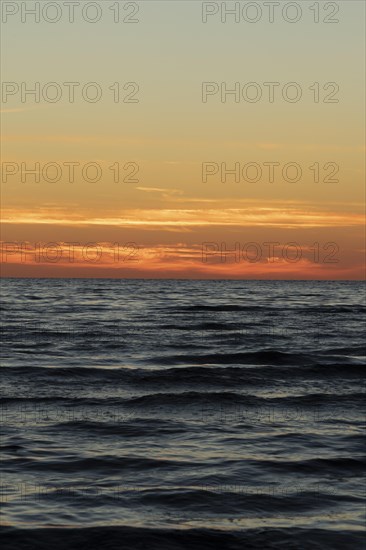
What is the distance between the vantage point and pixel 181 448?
14289 millimetres

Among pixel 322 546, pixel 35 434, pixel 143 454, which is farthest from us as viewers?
pixel 35 434

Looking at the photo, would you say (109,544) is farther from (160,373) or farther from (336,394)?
(160,373)

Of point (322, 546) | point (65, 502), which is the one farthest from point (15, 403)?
point (322, 546)

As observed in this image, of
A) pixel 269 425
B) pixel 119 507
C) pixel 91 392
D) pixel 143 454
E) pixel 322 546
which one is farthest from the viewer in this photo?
pixel 91 392

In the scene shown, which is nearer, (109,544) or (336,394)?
(109,544)

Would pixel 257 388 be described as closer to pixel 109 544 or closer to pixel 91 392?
pixel 91 392

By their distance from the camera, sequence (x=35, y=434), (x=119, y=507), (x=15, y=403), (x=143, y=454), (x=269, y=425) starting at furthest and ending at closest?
(x=15, y=403)
(x=269, y=425)
(x=35, y=434)
(x=143, y=454)
(x=119, y=507)

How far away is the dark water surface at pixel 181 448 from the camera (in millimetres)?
10234

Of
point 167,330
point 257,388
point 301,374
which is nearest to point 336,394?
point 257,388

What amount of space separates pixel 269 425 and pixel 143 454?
3566 mm

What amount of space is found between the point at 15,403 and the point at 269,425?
6036mm

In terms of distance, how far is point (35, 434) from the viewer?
1527 cm

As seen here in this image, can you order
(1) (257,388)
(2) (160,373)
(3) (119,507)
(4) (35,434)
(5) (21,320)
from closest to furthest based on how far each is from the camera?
1. (3) (119,507)
2. (4) (35,434)
3. (1) (257,388)
4. (2) (160,373)
5. (5) (21,320)

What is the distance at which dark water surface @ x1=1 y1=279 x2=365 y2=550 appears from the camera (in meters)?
10.2
